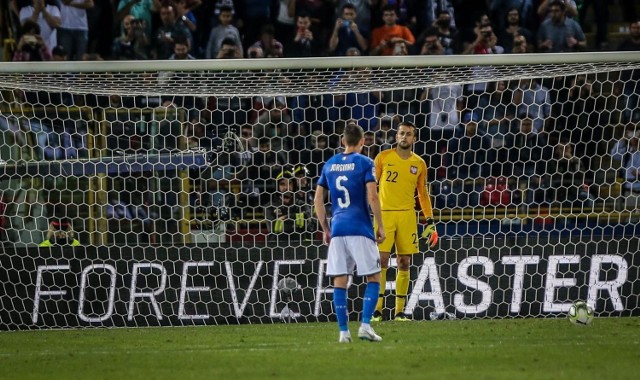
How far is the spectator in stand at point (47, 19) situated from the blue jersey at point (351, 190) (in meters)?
8.51

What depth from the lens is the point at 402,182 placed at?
11.1m

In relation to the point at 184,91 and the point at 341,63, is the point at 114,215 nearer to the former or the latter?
the point at 184,91

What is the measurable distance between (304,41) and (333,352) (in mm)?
8384

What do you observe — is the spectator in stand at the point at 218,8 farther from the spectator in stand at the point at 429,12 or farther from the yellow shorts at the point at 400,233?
the yellow shorts at the point at 400,233

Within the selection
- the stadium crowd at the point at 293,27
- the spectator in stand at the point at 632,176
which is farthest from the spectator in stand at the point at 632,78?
the spectator in stand at the point at 632,176

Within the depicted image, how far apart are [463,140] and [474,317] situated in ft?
9.03

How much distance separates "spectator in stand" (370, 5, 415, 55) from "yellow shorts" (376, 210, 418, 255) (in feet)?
17.0

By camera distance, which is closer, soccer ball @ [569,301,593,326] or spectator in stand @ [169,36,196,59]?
soccer ball @ [569,301,593,326]

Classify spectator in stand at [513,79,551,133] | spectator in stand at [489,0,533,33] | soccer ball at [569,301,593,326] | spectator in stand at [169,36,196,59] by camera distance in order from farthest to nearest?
spectator in stand at [489,0,533,33] < spectator in stand at [169,36,196,59] < spectator in stand at [513,79,551,133] < soccer ball at [569,301,593,326]

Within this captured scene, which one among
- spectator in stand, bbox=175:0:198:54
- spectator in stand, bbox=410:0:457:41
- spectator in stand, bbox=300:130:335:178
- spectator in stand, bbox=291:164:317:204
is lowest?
spectator in stand, bbox=291:164:317:204

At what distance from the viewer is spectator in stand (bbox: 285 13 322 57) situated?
52.2ft

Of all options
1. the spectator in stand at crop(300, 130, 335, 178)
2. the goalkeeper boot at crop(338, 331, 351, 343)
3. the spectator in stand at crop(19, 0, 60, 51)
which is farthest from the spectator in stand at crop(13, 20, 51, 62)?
the goalkeeper boot at crop(338, 331, 351, 343)

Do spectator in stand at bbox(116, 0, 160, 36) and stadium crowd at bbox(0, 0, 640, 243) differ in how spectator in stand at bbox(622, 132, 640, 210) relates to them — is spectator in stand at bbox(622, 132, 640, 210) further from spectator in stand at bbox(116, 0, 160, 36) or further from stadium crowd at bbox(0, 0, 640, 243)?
spectator in stand at bbox(116, 0, 160, 36)

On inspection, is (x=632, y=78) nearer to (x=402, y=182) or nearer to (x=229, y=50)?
(x=402, y=182)
